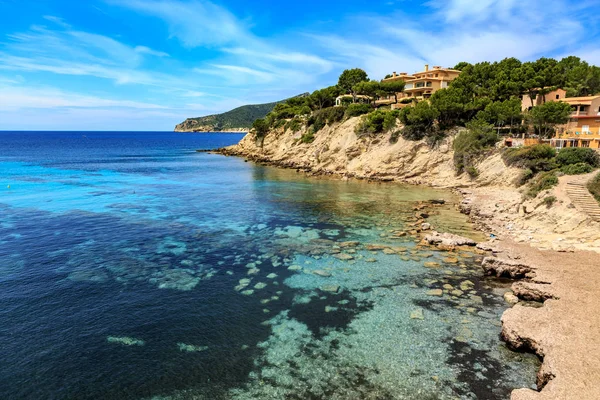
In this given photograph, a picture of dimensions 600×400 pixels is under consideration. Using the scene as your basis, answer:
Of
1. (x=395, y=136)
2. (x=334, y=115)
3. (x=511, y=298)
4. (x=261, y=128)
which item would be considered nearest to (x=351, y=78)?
(x=334, y=115)

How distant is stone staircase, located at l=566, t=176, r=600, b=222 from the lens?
27.5 metres

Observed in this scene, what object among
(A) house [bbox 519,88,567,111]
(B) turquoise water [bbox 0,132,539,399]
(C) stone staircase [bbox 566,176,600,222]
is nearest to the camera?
(B) turquoise water [bbox 0,132,539,399]

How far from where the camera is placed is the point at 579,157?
39.2m

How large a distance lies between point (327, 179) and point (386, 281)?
143ft

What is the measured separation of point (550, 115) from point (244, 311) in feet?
171

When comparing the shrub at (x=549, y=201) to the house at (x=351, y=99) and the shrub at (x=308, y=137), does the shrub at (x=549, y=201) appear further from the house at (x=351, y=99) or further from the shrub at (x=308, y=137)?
the house at (x=351, y=99)

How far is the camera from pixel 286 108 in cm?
10950

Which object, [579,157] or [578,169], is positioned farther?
[579,157]

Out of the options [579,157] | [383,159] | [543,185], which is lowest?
[543,185]

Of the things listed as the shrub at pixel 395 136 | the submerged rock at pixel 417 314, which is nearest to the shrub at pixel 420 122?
the shrub at pixel 395 136

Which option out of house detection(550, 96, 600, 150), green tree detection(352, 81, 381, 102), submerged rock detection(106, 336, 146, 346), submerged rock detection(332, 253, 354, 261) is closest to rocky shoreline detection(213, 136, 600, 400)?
submerged rock detection(332, 253, 354, 261)

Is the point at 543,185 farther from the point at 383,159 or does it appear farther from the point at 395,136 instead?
the point at 395,136

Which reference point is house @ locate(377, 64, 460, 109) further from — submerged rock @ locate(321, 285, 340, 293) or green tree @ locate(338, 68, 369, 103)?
submerged rock @ locate(321, 285, 340, 293)

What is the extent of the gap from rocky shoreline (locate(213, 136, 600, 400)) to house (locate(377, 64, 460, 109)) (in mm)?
57316
